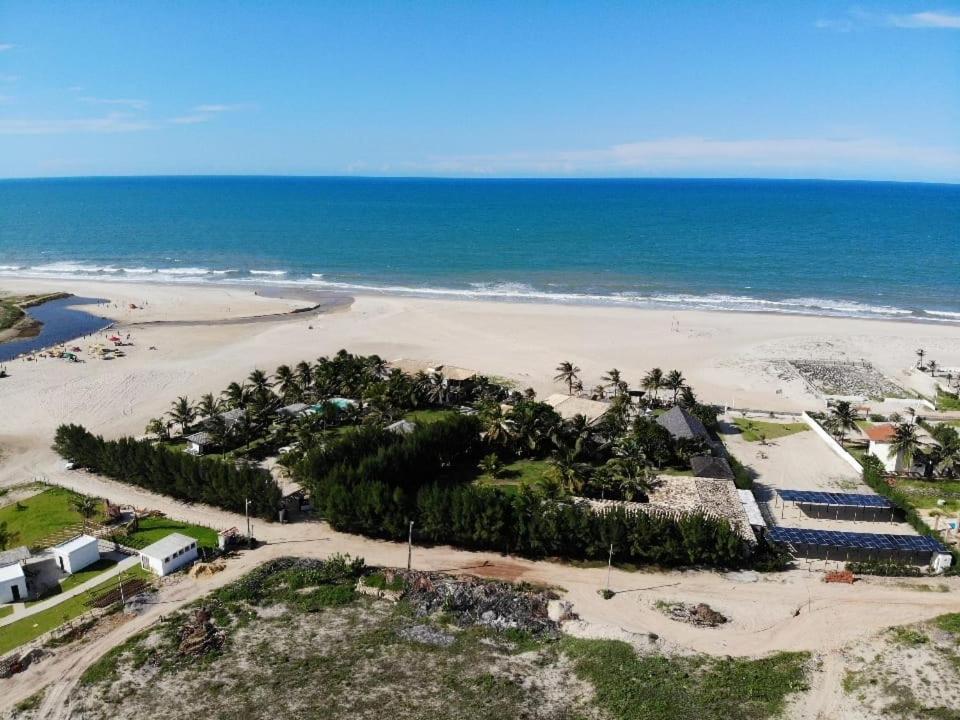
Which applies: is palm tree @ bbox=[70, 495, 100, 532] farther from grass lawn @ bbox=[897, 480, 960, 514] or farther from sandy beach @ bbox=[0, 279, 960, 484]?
grass lawn @ bbox=[897, 480, 960, 514]

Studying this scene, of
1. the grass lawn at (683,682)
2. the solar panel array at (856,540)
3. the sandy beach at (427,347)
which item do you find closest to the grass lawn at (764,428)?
the sandy beach at (427,347)

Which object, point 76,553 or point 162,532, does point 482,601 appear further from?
point 76,553

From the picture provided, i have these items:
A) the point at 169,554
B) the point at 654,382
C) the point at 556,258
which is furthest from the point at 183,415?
the point at 556,258

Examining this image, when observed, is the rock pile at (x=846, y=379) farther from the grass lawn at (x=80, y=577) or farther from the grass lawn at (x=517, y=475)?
the grass lawn at (x=80, y=577)

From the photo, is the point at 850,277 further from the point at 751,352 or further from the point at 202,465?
the point at 202,465

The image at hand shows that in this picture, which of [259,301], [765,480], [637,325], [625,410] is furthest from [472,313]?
[765,480]

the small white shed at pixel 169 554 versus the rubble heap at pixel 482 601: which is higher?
the small white shed at pixel 169 554
